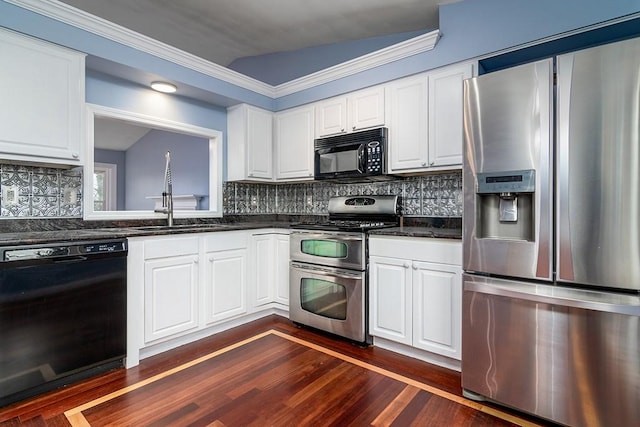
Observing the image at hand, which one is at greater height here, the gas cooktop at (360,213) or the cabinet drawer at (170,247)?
the gas cooktop at (360,213)

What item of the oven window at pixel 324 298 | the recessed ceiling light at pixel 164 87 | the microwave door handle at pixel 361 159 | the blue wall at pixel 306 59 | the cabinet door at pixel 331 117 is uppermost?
the blue wall at pixel 306 59

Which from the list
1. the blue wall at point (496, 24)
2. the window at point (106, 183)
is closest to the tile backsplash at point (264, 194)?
the blue wall at point (496, 24)

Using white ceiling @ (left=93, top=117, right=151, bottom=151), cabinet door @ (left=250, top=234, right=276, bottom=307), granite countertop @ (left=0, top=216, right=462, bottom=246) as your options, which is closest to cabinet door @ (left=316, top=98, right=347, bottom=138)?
granite countertop @ (left=0, top=216, right=462, bottom=246)

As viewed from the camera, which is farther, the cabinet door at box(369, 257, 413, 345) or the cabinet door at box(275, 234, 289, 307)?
the cabinet door at box(275, 234, 289, 307)

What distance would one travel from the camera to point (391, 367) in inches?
87.7

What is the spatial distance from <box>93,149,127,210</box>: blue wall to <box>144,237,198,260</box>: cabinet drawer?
5.49 metres

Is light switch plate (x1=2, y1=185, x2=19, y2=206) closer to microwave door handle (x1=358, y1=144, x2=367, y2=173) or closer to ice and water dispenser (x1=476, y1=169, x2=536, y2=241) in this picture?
microwave door handle (x1=358, y1=144, x2=367, y2=173)

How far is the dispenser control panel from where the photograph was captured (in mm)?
1641

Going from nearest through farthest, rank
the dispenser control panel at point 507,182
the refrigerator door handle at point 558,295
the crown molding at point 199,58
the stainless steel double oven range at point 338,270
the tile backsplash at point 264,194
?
the refrigerator door handle at point 558,295 < the dispenser control panel at point 507,182 < the crown molding at point 199,58 < the tile backsplash at point 264,194 < the stainless steel double oven range at point 338,270

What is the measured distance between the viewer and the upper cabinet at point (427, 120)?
2438 millimetres

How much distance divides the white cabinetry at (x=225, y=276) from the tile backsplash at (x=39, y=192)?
101 centimetres

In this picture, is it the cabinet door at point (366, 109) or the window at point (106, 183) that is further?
the window at point (106, 183)

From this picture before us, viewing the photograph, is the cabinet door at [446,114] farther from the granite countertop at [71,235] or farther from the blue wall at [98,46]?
the blue wall at [98,46]

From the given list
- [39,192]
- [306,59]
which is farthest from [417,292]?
[306,59]
